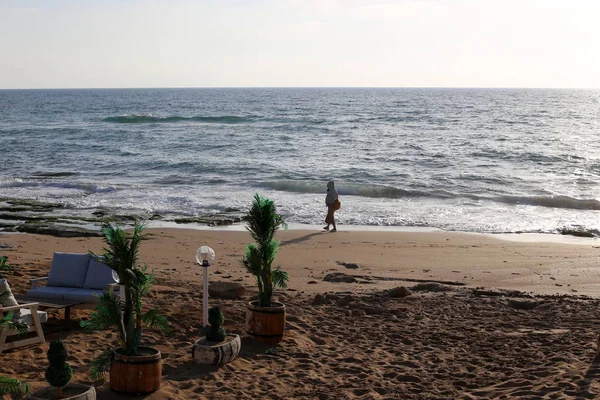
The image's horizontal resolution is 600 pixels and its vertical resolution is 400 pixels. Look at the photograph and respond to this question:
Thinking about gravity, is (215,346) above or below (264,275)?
below

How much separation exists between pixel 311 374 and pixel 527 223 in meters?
13.7

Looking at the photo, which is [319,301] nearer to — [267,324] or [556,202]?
[267,324]

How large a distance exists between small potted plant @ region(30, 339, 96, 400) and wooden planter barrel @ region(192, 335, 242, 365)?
1654 mm

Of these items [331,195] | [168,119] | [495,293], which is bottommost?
[495,293]

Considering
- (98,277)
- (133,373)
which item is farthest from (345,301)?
(133,373)

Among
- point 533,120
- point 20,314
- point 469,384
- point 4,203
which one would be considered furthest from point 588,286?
point 533,120

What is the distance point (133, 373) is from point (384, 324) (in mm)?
3911

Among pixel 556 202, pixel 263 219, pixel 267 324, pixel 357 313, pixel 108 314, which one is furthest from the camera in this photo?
pixel 556 202

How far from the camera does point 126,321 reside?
622 cm

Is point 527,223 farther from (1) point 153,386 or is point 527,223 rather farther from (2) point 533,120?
(2) point 533,120

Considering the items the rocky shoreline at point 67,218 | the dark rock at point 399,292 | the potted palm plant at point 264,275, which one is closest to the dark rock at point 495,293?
the dark rock at point 399,292

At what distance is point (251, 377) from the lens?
22.9 feet

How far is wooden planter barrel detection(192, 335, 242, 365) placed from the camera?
711 centimetres

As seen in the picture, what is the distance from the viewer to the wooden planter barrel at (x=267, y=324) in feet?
26.3
